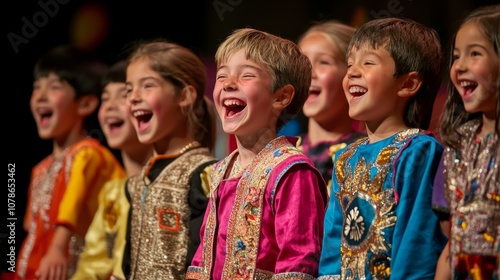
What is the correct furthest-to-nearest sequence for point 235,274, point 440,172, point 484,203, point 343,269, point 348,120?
point 348,120
point 235,274
point 343,269
point 440,172
point 484,203

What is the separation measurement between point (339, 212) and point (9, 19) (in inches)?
102

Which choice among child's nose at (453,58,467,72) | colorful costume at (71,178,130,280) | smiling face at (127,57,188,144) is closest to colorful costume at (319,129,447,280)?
child's nose at (453,58,467,72)

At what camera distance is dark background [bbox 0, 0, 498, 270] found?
435 cm

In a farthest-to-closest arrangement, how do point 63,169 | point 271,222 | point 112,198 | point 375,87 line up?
point 63,169, point 112,198, point 271,222, point 375,87

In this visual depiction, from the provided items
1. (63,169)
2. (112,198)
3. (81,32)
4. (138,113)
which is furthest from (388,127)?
(81,32)

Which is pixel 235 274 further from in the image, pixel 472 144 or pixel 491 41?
pixel 491 41

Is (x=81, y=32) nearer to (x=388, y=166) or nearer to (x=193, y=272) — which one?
(x=193, y=272)

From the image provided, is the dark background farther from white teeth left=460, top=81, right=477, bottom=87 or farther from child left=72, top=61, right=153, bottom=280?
white teeth left=460, top=81, right=477, bottom=87

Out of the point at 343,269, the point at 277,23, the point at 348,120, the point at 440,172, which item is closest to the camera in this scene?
the point at 440,172

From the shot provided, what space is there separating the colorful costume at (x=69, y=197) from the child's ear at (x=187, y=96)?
784 mm

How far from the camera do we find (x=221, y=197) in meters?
2.71

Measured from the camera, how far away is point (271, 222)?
2.54 m

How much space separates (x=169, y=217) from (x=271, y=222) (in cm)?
62

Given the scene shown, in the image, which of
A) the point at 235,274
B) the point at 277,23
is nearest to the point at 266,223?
the point at 235,274
